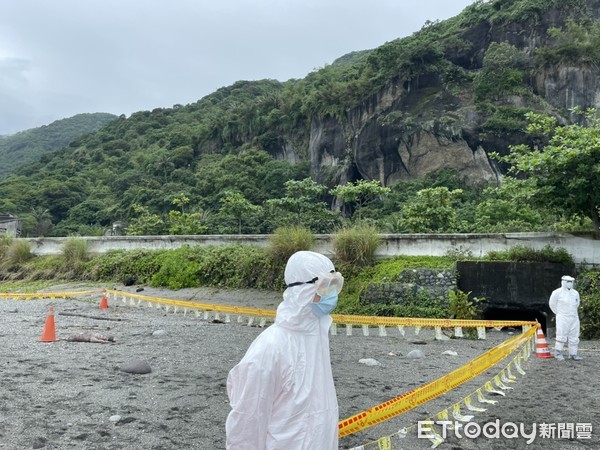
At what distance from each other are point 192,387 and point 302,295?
4608 millimetres

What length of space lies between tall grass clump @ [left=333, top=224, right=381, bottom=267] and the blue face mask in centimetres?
Result: 1194

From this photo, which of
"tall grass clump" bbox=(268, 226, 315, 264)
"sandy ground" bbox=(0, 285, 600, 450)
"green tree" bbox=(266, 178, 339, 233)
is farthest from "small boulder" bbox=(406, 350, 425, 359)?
"green tree" bbox=(266, 178, 339, 233)

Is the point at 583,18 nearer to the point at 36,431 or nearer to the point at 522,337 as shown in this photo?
the point at 522,337

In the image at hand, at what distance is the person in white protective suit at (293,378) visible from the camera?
226 centimetres

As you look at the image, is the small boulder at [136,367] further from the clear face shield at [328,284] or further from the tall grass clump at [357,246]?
the tall grass clump at [357,246]

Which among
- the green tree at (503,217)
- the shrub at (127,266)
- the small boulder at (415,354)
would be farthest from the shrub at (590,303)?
the shrub at (127,266)

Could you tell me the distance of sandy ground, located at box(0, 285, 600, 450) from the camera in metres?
4.83

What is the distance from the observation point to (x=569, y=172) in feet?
38.1

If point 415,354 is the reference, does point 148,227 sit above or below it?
above

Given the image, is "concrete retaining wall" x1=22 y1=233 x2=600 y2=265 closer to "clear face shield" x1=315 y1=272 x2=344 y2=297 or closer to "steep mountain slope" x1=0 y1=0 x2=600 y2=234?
"clear face shield" x1=315 y1=272 x2=344 y2=297

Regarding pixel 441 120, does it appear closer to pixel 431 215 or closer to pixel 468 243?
pixel 431 215

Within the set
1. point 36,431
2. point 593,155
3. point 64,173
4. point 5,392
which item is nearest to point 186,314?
point 5,392

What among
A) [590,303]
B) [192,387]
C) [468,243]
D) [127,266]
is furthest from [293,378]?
[127,266]

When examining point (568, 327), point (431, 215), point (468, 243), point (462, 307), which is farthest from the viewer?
point (431, 215)
